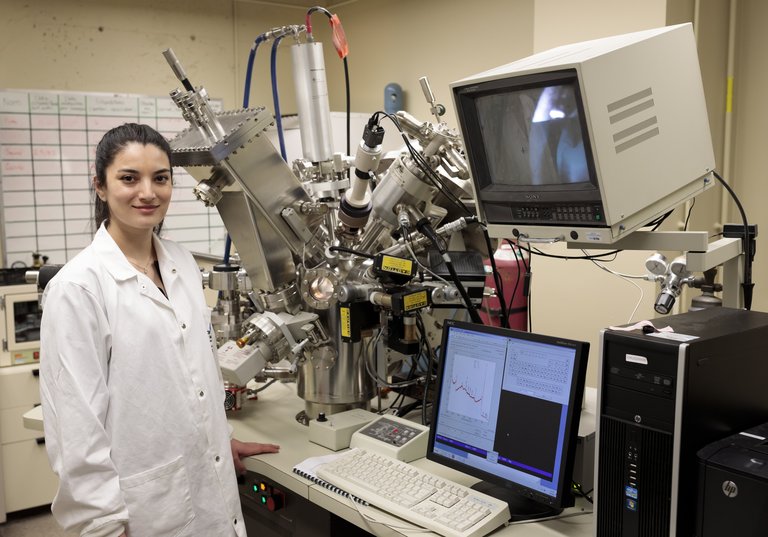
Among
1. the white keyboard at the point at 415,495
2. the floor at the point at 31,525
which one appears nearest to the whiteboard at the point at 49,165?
the floor at the point at 31,525

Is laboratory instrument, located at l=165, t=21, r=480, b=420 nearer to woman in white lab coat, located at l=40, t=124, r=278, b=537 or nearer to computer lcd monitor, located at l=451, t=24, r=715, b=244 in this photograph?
woman in white lab coat, located at l=40, t=124, r=278, b=537

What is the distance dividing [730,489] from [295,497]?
1040 mm

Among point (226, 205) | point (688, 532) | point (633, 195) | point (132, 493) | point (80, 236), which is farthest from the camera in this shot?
point (80, 236)

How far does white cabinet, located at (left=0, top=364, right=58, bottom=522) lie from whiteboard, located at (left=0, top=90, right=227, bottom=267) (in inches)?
31.6

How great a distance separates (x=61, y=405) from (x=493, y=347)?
2.87ft

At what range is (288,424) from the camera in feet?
6.53

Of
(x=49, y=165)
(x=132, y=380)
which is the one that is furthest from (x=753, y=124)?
(x=49, y=165)

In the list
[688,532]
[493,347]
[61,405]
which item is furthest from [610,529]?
[61,405]

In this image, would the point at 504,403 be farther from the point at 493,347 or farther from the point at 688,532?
the point at 688,532

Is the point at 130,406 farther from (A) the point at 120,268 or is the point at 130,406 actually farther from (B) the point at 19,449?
(B) the point at 19,449

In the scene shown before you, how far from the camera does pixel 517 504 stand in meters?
1.46

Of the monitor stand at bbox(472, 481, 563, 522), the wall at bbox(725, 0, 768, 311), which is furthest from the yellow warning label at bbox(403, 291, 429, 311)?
the wall at bbox(725, 0, 768, 311)

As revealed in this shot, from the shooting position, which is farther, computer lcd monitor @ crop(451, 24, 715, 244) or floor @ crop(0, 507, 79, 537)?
floor @ crop(0, 507, 79, 537)

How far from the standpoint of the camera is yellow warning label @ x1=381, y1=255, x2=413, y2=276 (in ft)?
5.54
